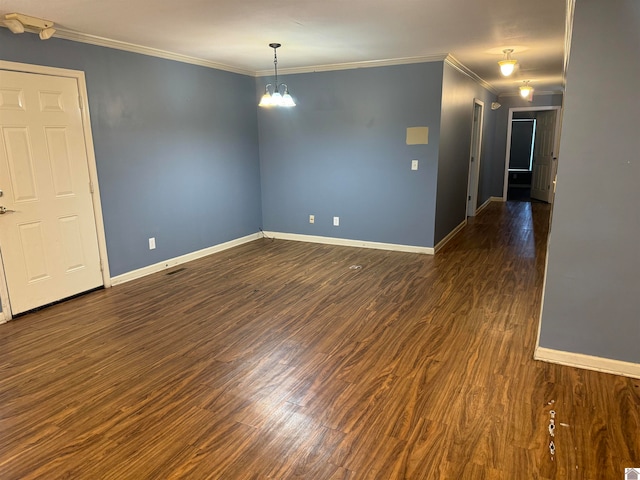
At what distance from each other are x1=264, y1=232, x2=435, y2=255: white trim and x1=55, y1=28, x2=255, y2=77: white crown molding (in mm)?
2498

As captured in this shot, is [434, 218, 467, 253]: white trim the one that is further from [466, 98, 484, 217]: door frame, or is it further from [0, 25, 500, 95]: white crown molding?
[0, 25, 500, 95]: white crown molding

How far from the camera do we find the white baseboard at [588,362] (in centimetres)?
267

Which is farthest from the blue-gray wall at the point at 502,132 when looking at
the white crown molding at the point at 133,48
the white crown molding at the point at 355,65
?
the white crown molding at the point at 133,48

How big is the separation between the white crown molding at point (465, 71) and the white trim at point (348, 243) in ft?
7.81

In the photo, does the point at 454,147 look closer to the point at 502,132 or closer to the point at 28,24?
the point at 502,132

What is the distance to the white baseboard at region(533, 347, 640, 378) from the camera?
2.67 metres

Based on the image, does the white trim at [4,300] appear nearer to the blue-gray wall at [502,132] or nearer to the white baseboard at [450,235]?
the white baseboard at [450,235]

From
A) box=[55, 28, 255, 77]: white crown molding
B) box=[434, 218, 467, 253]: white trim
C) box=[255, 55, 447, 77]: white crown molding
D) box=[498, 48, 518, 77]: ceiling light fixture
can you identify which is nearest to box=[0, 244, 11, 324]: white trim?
box=[55, 28, 255, 77]: white crown molding

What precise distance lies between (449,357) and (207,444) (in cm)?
172

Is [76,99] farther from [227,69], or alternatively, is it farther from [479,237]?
[479,237]

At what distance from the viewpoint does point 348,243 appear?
6109 mm

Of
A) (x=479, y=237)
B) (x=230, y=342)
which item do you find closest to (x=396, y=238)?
(x=479, y=237)

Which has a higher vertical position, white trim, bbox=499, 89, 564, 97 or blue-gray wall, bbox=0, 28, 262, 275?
white trim, bbox=499, 89, 564, 97

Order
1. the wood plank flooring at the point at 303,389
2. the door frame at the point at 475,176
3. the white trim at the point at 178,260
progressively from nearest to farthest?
the wood plank flooring at the point at 303,389, the white trim at the point at 178,260, the door frame at the point at 475,176
